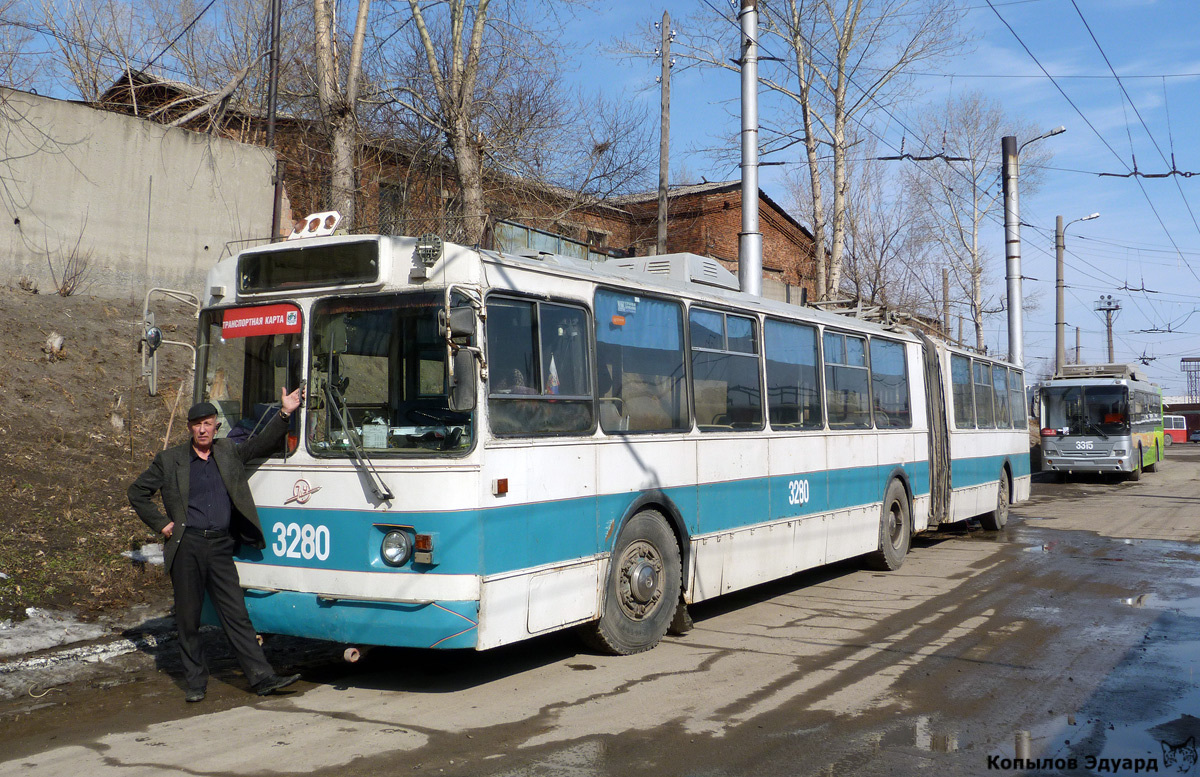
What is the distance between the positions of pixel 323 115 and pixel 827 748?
15.7 m

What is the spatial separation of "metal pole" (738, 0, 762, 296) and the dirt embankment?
793 cm

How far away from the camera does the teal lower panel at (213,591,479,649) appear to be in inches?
235

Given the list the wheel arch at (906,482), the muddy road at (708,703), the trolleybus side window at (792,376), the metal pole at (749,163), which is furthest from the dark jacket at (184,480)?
the wheel arch at (906,482)

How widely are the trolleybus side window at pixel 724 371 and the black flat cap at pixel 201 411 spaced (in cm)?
390

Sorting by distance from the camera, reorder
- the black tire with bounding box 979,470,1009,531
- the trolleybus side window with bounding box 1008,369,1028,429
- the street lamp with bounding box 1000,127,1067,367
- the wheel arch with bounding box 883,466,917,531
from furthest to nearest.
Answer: the street lamp with bounding box 1000,127,1067,367, the trolleybus side window with bounding box 1008,369,1028,429, the black tire with bounding box 979,470,1009,531, the wheel arch with bounding box 883,466,917,531

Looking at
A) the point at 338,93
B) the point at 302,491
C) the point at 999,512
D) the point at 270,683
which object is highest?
the point at 338,93

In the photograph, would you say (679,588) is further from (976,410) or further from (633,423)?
(976,410)

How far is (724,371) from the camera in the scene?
9016 millimetres

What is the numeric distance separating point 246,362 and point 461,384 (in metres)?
1.96

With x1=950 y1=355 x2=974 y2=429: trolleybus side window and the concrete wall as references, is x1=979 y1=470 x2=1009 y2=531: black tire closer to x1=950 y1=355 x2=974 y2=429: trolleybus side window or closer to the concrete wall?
x1=950 y1=355 x2=974 y2=429: trolleybus side window

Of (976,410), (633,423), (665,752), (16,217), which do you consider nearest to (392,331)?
(633,423)

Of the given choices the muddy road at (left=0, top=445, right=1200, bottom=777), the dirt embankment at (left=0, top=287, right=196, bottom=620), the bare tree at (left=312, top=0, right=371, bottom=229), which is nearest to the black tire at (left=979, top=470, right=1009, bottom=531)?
the muddy road at (left=0, top=445, right=1200, bottom=777)

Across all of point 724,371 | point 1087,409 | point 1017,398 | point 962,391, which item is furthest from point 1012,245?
point 724,371

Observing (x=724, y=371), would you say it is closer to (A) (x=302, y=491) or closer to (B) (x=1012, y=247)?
(A) (x=302, y=491)
